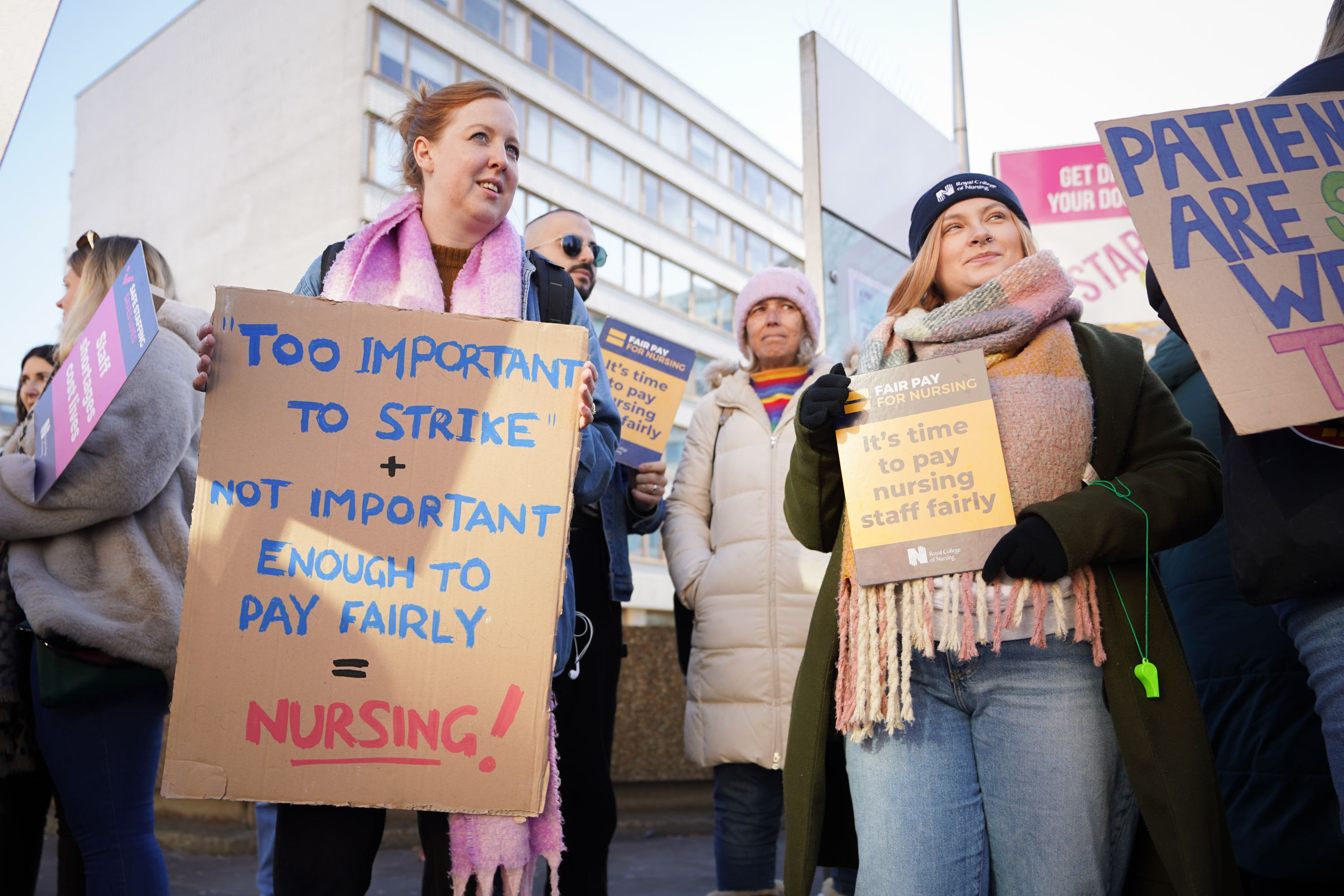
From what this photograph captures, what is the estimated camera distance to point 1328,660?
1.56 meters

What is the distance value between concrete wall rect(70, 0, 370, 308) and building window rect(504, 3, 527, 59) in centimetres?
510

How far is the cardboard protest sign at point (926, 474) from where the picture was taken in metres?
1.88

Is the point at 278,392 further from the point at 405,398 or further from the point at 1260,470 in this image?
the point at 1260,470

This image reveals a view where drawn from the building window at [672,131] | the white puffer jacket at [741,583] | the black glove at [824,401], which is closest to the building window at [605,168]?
the building window at [672,131]

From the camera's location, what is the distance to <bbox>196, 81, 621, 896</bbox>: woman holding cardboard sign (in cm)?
194

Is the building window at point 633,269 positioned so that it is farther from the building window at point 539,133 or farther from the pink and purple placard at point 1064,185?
the pink and purple placard at point 1064,185

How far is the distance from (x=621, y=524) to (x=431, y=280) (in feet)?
Answer: 3.95

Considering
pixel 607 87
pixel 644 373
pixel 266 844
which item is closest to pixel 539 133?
pixel 607 87

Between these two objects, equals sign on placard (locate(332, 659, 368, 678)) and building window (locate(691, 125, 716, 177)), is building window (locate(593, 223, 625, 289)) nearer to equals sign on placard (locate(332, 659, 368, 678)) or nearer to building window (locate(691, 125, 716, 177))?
building window (locate(691, 125, 716, 177))

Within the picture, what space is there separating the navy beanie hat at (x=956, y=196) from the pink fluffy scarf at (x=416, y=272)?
86 centimetres

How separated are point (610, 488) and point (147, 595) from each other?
1.25 m

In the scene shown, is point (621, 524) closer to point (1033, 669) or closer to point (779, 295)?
point (779, 295)

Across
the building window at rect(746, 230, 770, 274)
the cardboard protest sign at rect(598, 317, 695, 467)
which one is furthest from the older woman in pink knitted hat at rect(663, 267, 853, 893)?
the building window at rect(746, 230, 770, 274)

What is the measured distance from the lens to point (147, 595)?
244cm
